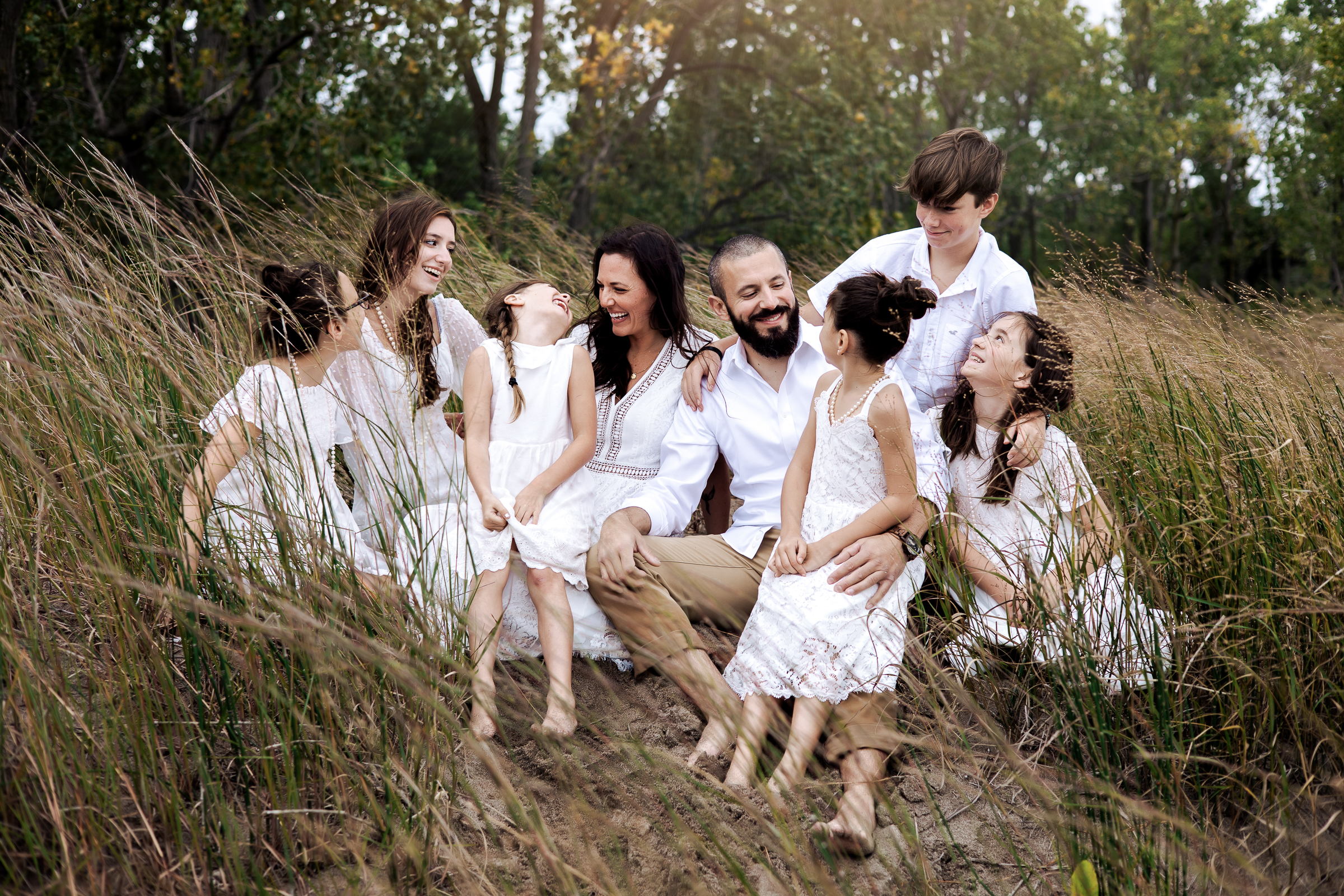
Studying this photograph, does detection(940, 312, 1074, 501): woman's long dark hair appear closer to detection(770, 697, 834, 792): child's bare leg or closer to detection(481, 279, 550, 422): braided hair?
detection(770, 697, 834, 792): child's bare leg

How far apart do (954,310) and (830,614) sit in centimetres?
134

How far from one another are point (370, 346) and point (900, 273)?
189cm

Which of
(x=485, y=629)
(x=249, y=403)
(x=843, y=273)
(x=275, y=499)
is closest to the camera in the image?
(x=275, y=499)

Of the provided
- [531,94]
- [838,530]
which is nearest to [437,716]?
[838,530]

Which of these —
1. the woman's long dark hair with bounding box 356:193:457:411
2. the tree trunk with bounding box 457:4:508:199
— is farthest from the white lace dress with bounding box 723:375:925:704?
the tree trunk with bounding box 457:4:508:199

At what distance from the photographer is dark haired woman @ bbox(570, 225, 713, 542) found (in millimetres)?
3172

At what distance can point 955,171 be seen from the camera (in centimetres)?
311

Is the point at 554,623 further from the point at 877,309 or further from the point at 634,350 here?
the point at 877,309

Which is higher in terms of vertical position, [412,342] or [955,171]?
[955,171]

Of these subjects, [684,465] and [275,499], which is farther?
[684,465]

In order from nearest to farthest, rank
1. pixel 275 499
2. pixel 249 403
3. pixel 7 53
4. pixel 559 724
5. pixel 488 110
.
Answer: pixel 275 499 → pixel 559 724 → pixel 249 403 → pixel 7 53 → pixel 488 110

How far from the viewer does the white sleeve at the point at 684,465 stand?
10.4 feet

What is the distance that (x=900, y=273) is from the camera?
3.50 metres

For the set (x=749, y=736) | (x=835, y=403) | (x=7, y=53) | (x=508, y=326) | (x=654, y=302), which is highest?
(x=7, y=53)
